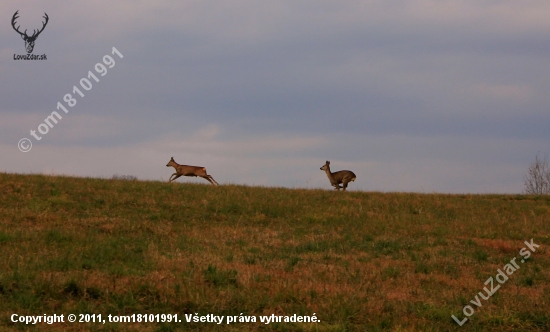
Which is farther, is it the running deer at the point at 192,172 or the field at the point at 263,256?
the running deer at the point at 192,172

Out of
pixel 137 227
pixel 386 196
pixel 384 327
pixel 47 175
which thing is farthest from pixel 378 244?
pixel 47 175

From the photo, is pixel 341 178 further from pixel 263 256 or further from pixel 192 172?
pixel 263 256

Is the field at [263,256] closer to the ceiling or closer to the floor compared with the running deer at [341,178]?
closer to the floor

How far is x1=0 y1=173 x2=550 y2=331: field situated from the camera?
9234 millimetres

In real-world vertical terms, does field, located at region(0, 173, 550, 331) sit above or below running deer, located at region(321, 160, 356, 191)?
below

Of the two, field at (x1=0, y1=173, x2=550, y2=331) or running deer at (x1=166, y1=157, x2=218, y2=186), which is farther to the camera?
running deer at (x1=166, y1=157, x2=218, y2=186)

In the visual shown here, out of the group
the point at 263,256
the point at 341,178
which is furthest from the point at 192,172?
the point at 263,256

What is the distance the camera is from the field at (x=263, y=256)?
9.23m

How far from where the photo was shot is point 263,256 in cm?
1355

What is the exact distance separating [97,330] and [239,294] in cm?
227

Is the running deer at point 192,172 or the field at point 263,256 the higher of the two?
the running deer at point 192,172

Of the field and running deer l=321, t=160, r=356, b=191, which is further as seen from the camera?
running deer l=321, t=160, r=356, b=191

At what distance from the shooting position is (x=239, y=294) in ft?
31.9

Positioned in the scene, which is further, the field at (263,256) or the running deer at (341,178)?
the running deer at (341,178)
